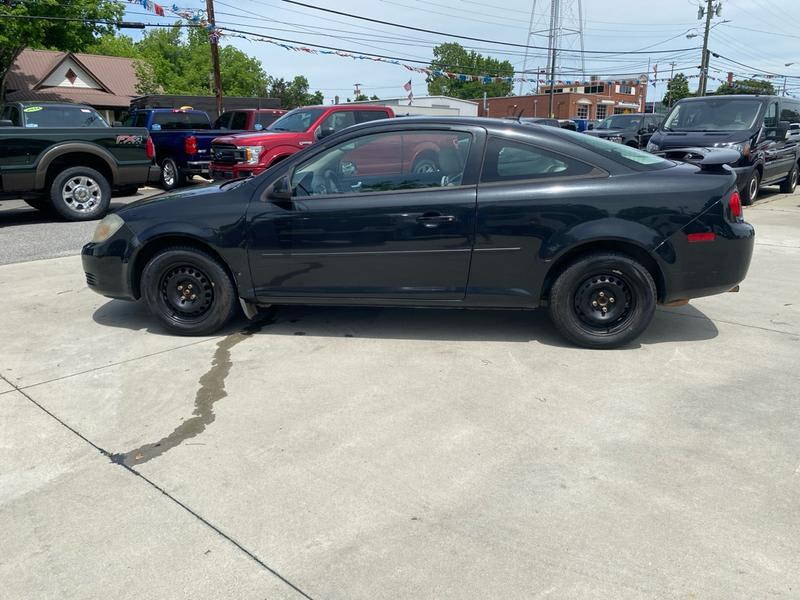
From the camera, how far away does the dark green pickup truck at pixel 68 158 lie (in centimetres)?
976

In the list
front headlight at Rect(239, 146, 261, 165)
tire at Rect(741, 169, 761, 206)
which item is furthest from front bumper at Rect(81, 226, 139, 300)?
tire at Rect(741, 169, 761, 206)

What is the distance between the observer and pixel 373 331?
5211 mm

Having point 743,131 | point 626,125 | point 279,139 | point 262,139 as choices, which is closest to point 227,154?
point 262,139

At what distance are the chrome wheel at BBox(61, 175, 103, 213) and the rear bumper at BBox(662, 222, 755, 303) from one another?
9.09 metres

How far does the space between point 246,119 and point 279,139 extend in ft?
16.3

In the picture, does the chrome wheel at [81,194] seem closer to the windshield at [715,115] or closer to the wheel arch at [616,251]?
the wheel arch at [616,251]

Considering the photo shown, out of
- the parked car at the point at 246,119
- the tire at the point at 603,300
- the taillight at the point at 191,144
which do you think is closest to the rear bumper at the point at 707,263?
the tire at the point at 603,300

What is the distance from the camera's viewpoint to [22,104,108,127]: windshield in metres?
10.4

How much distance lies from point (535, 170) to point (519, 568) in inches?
113

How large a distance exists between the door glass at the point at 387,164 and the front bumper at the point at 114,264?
53.6 inches

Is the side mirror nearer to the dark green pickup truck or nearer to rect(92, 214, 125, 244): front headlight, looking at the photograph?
rect(92, 214, 125, 244): front headlight

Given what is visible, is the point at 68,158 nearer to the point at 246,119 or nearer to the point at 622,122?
the point at 246,119

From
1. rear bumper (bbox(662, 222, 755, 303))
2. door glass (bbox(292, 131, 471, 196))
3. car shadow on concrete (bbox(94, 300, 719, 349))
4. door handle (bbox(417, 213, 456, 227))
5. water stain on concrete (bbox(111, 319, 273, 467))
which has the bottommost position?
water stain on concrete (bbox(111, 319, 273, 467))

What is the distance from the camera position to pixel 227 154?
468 inches
